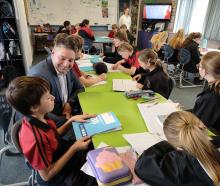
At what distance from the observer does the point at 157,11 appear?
24.2 ft

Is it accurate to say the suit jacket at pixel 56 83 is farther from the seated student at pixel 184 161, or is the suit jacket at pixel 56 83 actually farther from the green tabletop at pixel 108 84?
the seated student at pixel 184 161

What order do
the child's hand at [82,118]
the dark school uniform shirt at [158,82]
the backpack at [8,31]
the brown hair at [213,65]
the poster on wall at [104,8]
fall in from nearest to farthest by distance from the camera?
the child's hand at [82,118]
the brown hair at [213,65]
the dark school uniform shirt at [158,82]
the backpack at [8,31]
the poster on wall at [104,8]

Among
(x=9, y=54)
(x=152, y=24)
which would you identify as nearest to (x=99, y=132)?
(x=9, y=54)

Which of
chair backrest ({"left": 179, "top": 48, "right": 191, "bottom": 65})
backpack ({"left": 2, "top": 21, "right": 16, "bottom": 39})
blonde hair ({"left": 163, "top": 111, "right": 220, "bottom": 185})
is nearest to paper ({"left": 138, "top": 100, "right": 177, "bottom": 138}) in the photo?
blonde hair ({"left": 163, "top": 111, "right": 220, "bottom": 185})

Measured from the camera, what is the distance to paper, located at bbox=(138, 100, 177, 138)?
1330 mm

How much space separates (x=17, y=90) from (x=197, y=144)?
0.85 metres

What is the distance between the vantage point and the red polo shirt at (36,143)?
0.98 metres

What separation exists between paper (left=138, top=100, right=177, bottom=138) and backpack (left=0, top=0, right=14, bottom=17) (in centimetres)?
343

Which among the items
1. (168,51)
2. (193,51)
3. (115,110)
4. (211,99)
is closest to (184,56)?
(193,51)

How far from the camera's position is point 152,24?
7.60m

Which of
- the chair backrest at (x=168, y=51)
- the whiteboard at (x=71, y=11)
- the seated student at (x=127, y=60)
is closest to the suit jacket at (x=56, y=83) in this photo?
the seated student at (x=127, y=60)

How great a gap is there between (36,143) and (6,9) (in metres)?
3.68

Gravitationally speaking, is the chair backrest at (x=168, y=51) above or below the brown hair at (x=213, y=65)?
below

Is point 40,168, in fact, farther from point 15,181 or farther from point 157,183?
point 15,181
